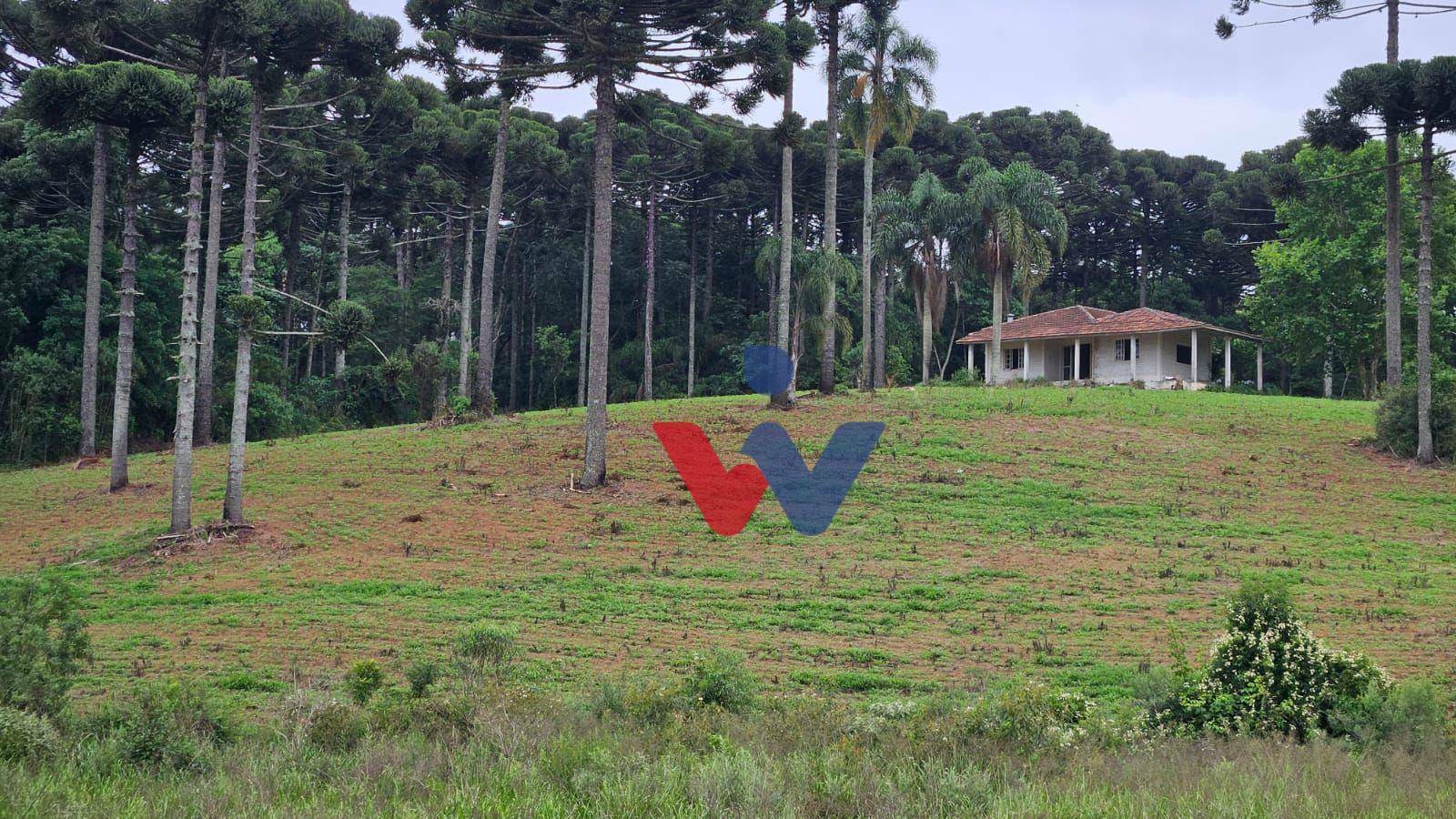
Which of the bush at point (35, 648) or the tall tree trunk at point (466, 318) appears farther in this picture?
the tall tree trunk at point (466, 318)

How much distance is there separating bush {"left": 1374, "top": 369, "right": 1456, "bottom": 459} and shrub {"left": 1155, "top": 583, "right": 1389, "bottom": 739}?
52.3 feet

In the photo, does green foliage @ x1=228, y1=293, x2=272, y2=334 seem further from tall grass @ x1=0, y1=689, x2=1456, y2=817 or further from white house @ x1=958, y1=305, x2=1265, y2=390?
white house @ x1=958, y1=305, x2=1265, y2=390

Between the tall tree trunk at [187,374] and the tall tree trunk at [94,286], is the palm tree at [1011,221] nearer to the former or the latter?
the tall tree trunk at [187,374]

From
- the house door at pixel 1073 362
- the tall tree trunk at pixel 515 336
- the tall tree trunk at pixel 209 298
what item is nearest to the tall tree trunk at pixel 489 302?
the tall tree trunk at pixel 209 298

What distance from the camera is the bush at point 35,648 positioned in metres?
7.71

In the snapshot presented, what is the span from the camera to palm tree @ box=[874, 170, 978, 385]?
35.2 meters

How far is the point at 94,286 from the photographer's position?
77.9 ft

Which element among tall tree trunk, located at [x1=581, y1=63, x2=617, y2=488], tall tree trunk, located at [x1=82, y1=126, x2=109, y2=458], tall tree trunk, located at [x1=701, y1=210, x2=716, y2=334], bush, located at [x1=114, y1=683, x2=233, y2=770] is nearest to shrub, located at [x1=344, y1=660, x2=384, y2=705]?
bush, located at [x1=114, y1=683, x2=233, y2=770]

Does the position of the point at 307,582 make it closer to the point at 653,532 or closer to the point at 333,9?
the point at 653,532

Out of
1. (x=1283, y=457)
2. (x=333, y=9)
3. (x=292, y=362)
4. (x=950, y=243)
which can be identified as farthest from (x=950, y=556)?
(x=292, y=362)

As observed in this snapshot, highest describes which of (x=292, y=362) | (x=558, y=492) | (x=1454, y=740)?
(x=292, y=362)

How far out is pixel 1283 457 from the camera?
71.1 ft

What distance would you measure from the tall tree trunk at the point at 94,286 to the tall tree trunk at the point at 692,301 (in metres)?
20.9

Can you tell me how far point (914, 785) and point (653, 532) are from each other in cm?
1095
